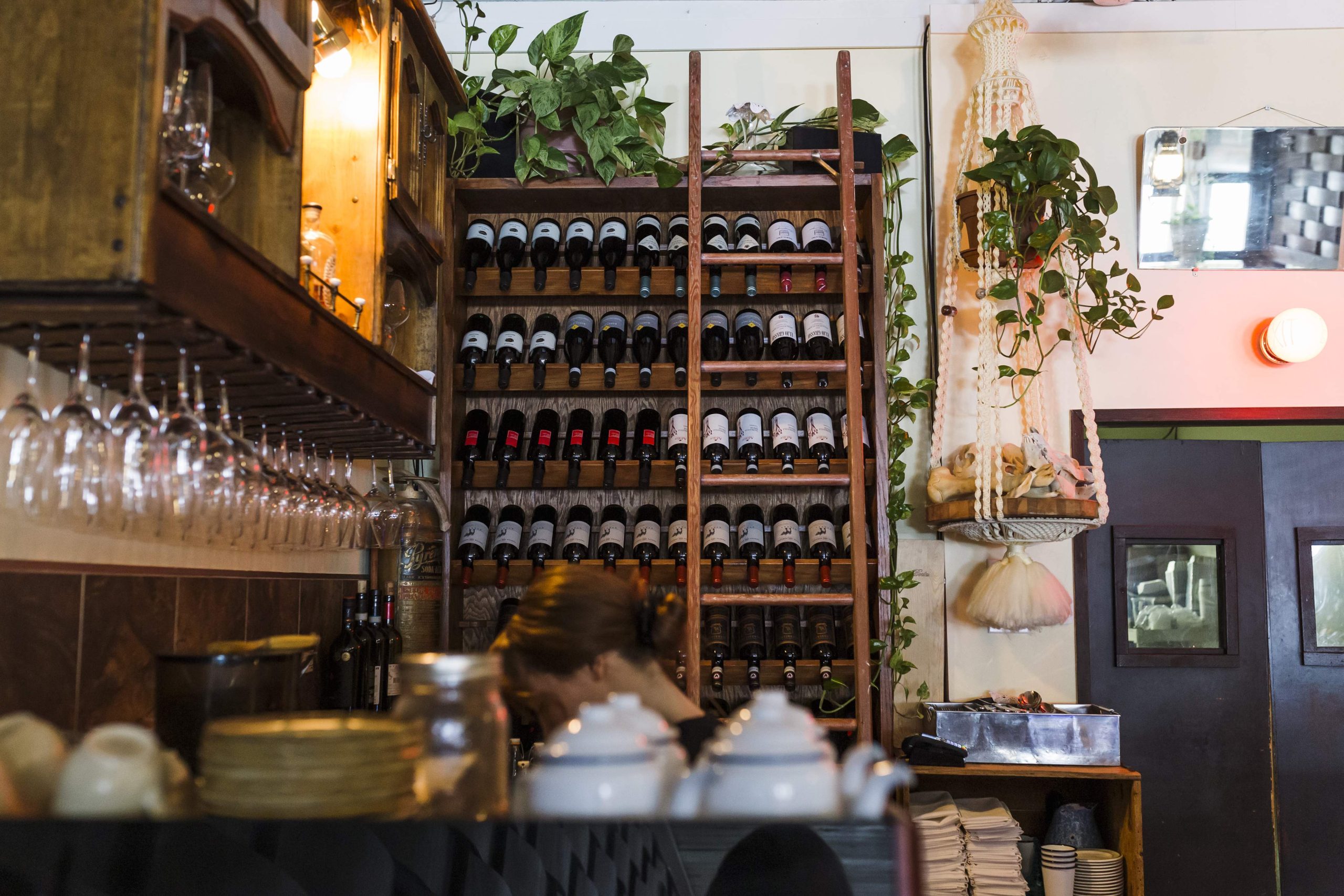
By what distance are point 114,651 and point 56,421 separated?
2.68ft

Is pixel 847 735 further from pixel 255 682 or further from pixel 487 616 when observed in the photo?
pixel 255 682

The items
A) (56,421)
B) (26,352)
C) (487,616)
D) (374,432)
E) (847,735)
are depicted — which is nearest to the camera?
(56,421)

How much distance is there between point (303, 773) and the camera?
1.04 metres

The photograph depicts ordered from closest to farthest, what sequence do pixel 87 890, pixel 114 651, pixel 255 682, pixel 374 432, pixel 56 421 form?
pixel 87 890 → pixel 56 421 → pixel 255 682 → pixel 114 651 → pixel 374 432

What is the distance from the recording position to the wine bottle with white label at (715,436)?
3500 millimetres

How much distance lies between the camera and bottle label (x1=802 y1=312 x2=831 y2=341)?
3562mm

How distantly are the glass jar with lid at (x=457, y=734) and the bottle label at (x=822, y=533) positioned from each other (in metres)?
2.39

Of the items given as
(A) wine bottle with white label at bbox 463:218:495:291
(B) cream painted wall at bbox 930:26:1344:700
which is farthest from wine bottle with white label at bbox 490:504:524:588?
(B) cream painted wall at bbox 930:26:1344:700

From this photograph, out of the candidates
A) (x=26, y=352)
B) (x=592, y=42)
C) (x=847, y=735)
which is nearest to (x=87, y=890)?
(x=26, y=352)

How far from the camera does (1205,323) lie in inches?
153

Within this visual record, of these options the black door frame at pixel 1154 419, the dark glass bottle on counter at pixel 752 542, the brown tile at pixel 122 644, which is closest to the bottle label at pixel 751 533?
the dark glass bottle on counter at pixel 752 542

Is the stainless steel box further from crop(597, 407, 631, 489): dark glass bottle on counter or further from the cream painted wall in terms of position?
crop(597, 407, 631, 489): dark glass bottle on counter

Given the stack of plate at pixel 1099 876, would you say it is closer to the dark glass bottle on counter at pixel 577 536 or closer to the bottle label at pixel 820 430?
the bottle label at pixel 820 430

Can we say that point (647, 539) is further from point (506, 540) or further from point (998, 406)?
point (998, 406)
